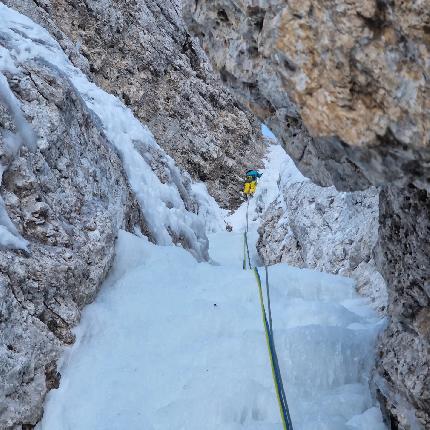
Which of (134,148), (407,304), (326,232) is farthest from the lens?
(134,148)

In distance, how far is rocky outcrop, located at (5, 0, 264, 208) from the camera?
20.5m

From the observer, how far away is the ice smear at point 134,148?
8.51 metres

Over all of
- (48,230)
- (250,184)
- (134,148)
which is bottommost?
(250,184)

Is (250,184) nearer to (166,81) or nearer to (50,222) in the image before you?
(166,81)

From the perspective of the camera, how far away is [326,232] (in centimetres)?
1097

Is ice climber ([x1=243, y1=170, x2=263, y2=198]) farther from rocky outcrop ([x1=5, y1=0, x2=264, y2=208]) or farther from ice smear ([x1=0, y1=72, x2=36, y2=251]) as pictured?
ice smear ([x1=0, y1=72, x2=36, y2=251])

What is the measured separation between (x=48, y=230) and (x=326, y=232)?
6.86 metres

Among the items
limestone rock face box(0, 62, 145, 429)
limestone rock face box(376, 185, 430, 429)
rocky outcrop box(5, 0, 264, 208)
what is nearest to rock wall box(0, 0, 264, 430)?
limestone rock face box(0, 62, 145, 429)

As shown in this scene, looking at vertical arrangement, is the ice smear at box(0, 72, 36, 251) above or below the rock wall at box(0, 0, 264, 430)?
above

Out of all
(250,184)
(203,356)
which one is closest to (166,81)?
(250,184)

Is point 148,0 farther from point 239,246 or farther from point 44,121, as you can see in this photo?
point 44,121

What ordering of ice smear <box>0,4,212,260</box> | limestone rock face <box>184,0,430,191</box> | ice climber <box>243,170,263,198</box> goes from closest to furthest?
limestone rock face <box>184,0,430,191</box> < ice smear <box>0,4,212,260</box> < ice climber <box>243,170,263,198</box>

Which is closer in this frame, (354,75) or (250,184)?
(354,75)

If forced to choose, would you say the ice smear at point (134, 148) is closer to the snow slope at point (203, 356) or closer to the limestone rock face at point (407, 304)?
the snow slope at point (203, 356)
